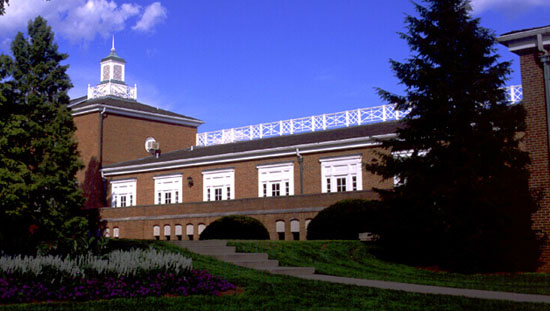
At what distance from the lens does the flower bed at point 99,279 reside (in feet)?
34.7

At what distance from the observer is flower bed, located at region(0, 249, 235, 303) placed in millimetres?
10586

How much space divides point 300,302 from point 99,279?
3948mm

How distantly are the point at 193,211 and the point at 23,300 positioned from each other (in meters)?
23.8

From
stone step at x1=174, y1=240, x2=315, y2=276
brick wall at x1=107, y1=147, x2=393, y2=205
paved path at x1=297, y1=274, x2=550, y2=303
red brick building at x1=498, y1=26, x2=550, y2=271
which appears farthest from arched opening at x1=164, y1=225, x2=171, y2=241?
red brick building at x1=498, y1=26, x2=550, y2=271

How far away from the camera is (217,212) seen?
32.9 metres

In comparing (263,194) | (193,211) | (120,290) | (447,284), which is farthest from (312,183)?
(120,290)

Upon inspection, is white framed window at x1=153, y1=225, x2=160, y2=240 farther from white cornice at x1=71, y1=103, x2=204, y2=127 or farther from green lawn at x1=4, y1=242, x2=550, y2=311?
green lawn at x1=4, y1=242, x2=550, y2=311

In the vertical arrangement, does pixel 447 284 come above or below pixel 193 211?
below

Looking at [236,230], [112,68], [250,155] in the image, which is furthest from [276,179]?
[112,68]

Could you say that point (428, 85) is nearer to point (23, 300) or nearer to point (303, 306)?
point (303, 306)

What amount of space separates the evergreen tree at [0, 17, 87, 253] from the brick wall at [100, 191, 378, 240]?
2617 mm

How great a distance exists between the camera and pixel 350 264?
1878cm

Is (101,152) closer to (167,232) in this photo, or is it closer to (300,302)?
(167,232)

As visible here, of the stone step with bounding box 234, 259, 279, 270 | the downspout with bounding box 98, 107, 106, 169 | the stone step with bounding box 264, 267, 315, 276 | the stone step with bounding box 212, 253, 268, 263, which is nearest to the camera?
the stone step with bounding box 264, 267, 315, 276
